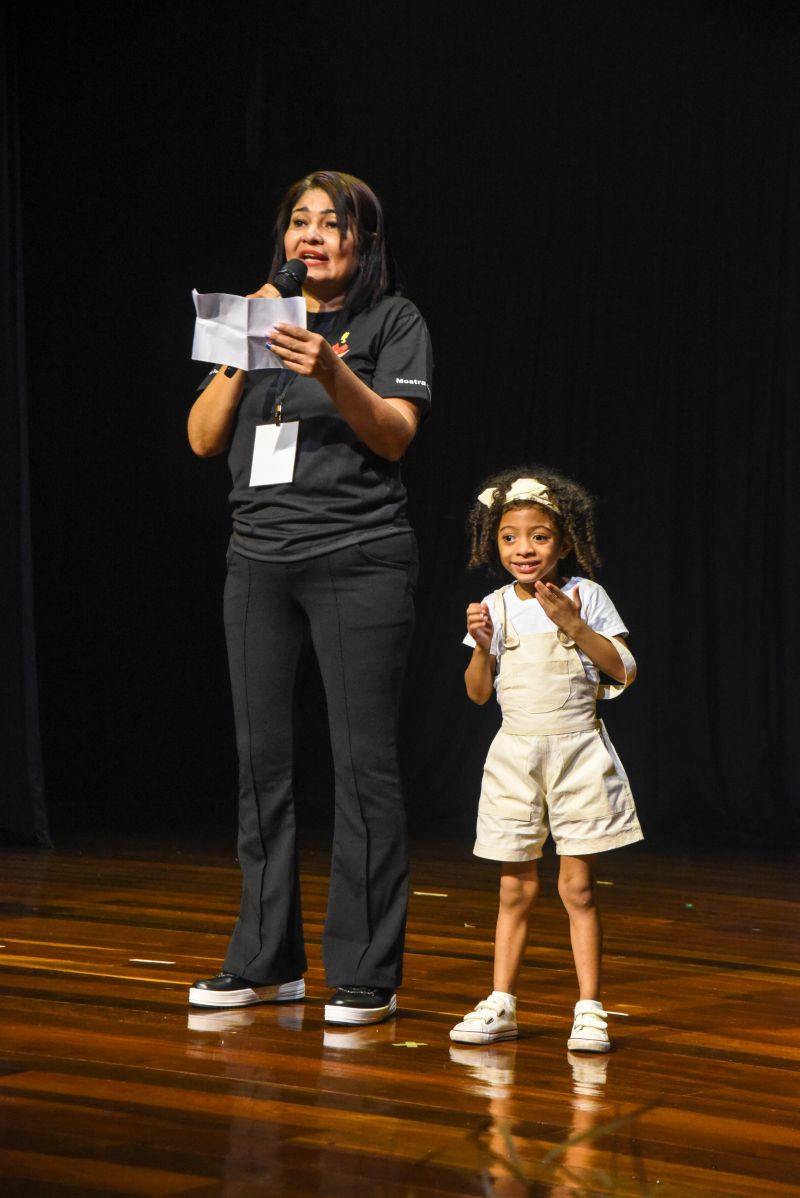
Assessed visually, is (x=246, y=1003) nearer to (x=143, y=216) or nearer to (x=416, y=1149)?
(x=416, y=1149)

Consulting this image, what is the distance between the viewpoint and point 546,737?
7.09 feet

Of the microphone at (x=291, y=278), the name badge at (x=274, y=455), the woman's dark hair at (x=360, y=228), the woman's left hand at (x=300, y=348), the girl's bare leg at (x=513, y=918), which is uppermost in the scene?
the woman's dark hair at (x=360, y=228)

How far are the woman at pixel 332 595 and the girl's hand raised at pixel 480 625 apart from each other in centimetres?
13

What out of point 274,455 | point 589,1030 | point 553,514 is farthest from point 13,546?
point 589,1030

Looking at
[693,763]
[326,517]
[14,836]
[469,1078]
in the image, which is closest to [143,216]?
[14,836]

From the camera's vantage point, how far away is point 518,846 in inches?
84.6

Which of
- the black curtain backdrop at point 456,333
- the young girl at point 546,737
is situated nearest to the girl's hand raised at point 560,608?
the young girl at point 546,737

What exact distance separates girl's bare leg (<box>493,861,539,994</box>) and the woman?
0.15m

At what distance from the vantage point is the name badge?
2174mm

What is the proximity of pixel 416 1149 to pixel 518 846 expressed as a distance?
2.19ft

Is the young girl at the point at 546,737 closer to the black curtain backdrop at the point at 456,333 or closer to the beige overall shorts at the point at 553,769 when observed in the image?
the beige overall shorts at the point at 553,769

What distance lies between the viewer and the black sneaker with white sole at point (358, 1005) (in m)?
2.12

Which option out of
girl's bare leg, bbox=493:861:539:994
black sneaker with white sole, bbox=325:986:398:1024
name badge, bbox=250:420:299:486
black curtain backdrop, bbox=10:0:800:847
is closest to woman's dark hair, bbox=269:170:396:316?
name badge, bbox=250:420:299:486

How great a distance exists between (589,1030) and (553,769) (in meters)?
0.37
